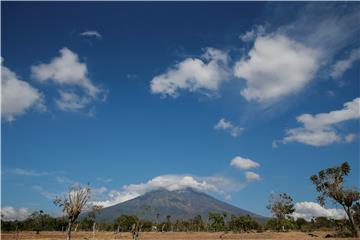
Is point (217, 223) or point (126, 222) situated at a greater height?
point (126, 222)

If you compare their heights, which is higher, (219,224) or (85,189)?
(85,189)

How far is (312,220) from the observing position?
118500 mm

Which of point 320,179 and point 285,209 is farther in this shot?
point 285,209

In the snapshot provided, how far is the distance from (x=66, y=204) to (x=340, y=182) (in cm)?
4227

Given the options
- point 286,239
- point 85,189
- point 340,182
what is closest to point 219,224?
point 286,239

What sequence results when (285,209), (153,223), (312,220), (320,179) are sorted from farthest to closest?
(153,223)
(312,220)
(285,209)
(320,179)

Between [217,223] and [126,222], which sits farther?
[217,223]

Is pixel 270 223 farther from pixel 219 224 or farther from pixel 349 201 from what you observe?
pixel 349 201

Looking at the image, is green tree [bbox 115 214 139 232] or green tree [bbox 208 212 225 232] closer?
green tree [bbox 115 214 139 232]

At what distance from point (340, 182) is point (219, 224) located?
64407 mm

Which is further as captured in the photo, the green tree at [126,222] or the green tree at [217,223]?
the green tree at [217,223]

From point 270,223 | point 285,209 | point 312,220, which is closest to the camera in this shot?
point 285,209

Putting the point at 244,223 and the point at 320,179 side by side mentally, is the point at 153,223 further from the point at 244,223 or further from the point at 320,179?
the point at 320,179

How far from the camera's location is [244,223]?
105m
